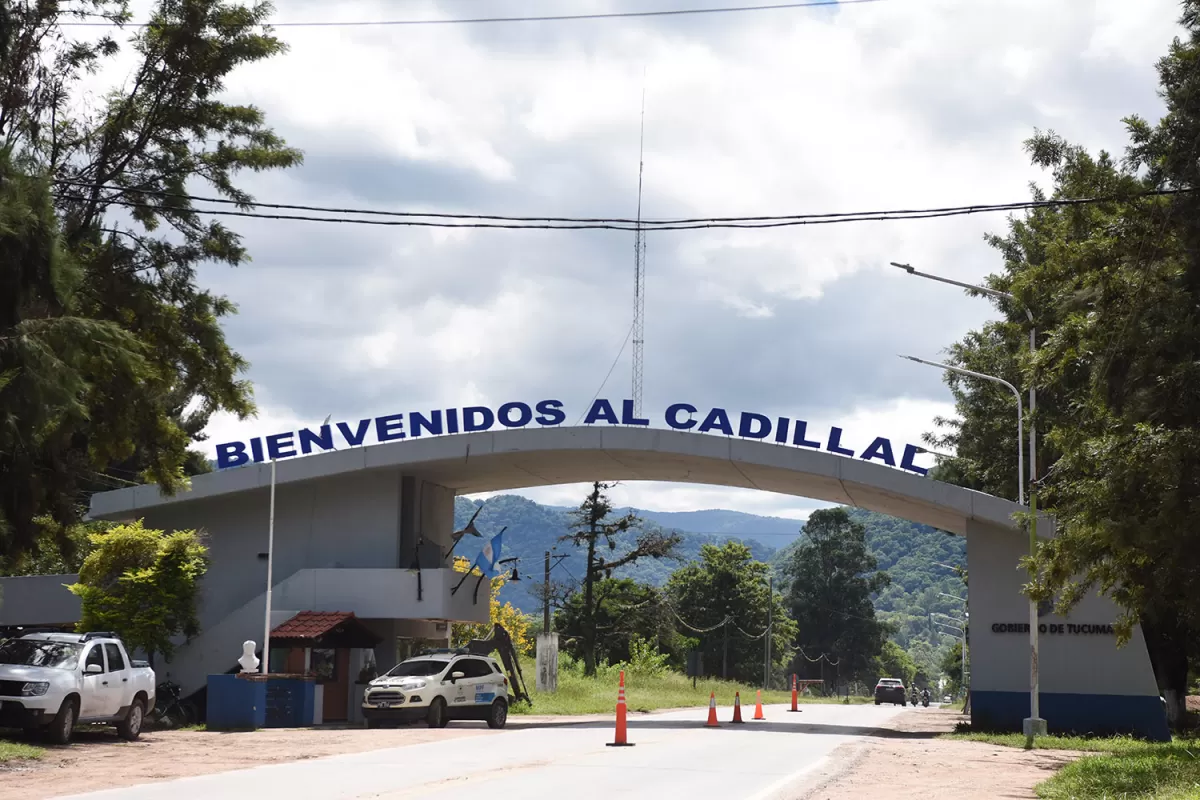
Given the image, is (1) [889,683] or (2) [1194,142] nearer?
(2) [1194,142]

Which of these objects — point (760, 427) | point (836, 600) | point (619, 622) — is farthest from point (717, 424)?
point (836, 600)

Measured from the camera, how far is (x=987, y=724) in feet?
113

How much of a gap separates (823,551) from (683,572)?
30480 mm

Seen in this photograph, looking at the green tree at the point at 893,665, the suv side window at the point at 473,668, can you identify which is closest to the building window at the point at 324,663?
the suv side window at the point at 473,668

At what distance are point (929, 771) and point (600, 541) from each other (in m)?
56.9

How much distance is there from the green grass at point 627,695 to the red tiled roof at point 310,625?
7.59 m

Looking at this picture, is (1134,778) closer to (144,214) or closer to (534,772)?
(534,772)

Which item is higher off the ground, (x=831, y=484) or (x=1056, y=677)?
(x=831, y=484)

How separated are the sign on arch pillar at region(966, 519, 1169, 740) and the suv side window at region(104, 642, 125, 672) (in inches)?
814

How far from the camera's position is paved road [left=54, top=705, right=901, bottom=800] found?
49.2ft

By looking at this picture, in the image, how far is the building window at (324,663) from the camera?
119 feet

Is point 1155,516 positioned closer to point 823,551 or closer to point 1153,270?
point 1153,270

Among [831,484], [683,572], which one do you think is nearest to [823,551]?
[683,572]

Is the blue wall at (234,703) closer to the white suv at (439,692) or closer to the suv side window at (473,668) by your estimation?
the white suv at (439,692)
